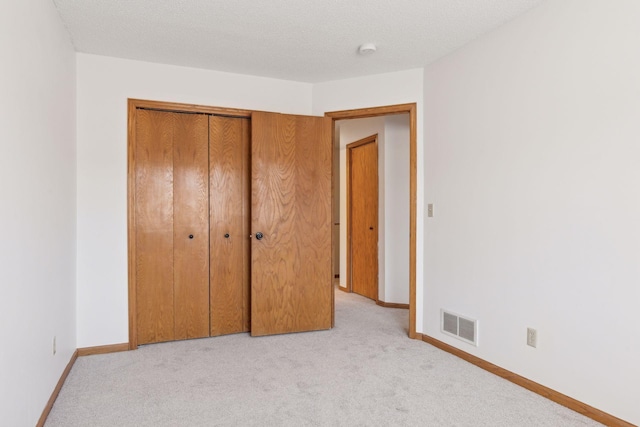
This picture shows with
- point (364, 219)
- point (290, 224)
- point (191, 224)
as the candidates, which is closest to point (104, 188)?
point (191, 224)

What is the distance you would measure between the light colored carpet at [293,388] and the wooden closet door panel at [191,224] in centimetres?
23

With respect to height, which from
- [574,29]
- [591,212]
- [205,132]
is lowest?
[591,212]

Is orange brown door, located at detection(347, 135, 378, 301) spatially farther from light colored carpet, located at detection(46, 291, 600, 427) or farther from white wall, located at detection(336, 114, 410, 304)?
light colored carpet, located at detection(46, 291, 600, 427)

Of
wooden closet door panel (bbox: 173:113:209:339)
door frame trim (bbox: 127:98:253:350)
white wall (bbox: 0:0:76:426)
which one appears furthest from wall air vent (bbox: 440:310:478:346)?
white wall (bbox: 0:0:76:426)

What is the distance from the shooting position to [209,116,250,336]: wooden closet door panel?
11.6 feet

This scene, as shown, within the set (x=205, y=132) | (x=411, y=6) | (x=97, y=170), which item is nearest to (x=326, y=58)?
(x=411, y=6)

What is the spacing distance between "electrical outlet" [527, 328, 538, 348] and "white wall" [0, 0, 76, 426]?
267cm

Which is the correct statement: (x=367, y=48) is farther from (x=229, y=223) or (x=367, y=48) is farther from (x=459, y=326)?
(x=459, y=326)

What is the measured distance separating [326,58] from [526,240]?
2.04m

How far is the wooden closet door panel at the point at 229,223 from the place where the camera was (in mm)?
3523

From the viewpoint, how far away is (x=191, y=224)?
11.3 feet

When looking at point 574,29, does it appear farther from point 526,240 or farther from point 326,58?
point 326,58

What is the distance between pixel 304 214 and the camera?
365 cm

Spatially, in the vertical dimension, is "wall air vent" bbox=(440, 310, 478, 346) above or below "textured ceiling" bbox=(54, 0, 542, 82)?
below
